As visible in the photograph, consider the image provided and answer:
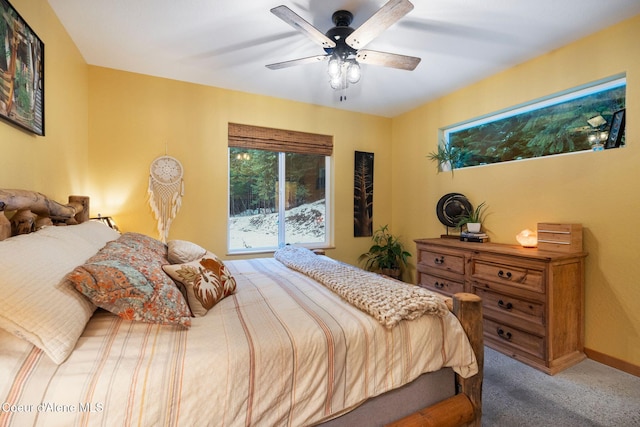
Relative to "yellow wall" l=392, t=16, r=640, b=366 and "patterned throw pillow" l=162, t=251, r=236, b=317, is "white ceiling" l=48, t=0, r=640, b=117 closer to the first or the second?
"yellow wall" l=392, t=16, r=640, b=366

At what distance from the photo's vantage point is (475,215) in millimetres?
2887

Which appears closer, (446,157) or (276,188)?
(446,157)

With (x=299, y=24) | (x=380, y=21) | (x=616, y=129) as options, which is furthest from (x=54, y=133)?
(x=616, y=129)

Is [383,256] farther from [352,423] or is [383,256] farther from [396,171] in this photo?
[352,423]

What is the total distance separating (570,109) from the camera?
2324 millimetres

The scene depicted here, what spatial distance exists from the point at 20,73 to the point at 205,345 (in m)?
1.85

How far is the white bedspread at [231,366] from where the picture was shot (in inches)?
28.8

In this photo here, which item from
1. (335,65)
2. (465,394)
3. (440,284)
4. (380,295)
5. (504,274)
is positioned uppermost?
(335,65)

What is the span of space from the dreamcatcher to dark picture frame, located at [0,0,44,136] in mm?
1092

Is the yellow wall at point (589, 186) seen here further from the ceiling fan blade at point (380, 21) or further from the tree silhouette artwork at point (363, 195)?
the ceiling fan blade at point (380, 21)

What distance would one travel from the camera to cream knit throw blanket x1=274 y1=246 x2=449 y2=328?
1.13 meters

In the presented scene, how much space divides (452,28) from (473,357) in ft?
7.31

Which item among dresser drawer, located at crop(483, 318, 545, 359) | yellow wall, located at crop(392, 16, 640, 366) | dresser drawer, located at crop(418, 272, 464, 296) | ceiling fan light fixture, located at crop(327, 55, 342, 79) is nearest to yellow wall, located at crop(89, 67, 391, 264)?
ceiling fan light fixture, located at crop(327, 55, 342, 79)

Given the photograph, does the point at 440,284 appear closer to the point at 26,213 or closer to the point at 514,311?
the point at 514,311
